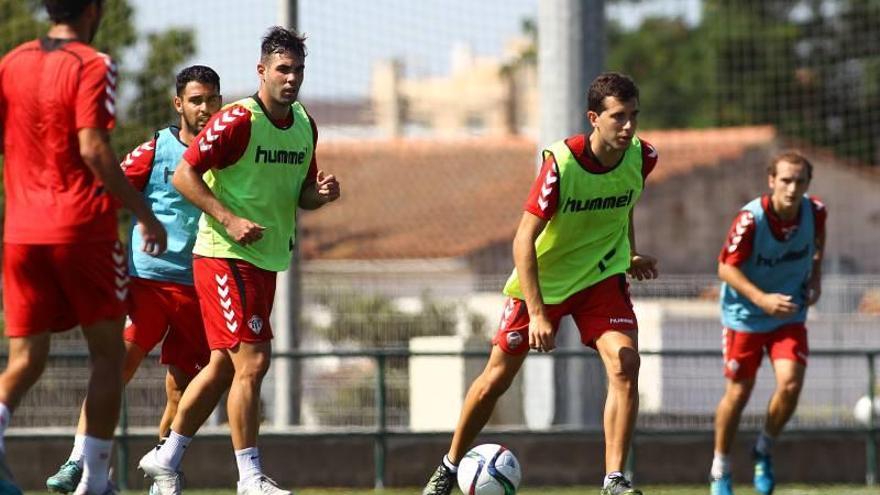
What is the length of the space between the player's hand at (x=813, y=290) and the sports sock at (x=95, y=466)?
17.4ft

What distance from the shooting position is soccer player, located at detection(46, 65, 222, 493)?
392 inches

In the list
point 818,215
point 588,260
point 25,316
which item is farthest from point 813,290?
point 25,316

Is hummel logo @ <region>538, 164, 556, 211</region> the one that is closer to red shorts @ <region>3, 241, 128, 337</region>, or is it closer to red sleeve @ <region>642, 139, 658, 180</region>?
red sleeve @ <region>642, 139, 658, 180</region>

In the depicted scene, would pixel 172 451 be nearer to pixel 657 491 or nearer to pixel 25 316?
pixel 25 316

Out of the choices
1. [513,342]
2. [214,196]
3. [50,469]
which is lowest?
[50,469]

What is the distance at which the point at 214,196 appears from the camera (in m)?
8.64

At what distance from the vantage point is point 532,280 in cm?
907

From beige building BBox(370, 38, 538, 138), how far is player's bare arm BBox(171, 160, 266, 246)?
717 inches

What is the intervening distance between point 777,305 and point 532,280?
2.19 metres

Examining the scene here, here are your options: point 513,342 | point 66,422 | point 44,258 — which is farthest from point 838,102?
point 44,258

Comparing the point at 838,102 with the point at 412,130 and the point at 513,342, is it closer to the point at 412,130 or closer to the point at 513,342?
the point at 513,342

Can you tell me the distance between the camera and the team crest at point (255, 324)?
868 centimetres

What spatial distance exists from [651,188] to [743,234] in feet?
108

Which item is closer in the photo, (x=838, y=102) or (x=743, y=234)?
(x=743, y=234)
